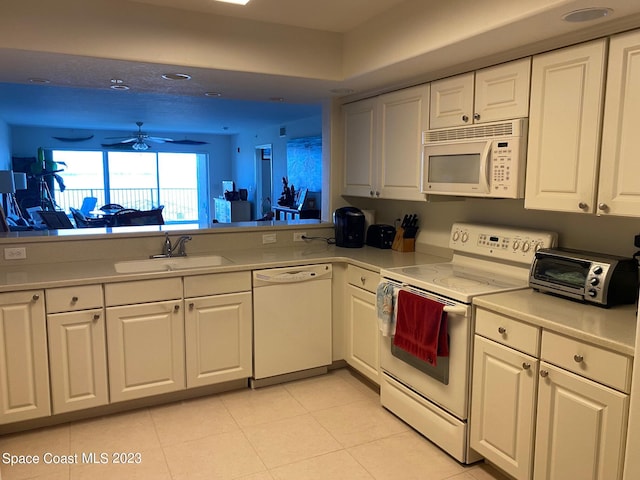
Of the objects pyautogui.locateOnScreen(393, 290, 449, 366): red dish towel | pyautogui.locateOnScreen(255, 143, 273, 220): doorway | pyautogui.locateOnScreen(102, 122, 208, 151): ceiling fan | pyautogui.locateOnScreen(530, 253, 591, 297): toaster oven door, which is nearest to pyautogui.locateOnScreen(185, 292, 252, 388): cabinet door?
pyautogui.locateOnScreen(393, 290, 449, 366): red dish towel

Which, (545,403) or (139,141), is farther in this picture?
(139,141)

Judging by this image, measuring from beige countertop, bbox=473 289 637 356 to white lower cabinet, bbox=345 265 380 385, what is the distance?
95cm

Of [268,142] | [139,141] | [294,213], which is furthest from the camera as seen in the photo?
[268,142]

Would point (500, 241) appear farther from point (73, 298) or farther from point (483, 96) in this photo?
point (73, 298)

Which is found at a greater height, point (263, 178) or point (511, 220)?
point (263, 178)

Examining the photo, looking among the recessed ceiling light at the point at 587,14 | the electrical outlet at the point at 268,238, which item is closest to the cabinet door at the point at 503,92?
the recessed ceiling light at the point at 587,14

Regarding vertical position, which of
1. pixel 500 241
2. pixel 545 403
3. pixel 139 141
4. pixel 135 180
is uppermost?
pixel 139 141

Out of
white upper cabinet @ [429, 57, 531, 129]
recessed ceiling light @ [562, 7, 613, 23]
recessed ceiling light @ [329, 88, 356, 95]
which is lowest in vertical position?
white upper cabinet @ [429, 57, 531, 129]

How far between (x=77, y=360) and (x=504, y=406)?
226 cm

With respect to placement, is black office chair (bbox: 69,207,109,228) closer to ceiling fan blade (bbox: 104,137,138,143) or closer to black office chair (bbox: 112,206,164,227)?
black office chair (bbox: 112,206,164,227)

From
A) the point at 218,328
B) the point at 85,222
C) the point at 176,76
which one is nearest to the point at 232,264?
the point at 218,328

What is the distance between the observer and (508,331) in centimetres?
208

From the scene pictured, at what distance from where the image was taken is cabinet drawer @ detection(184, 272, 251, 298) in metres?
2.93

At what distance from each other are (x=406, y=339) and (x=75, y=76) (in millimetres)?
2579
